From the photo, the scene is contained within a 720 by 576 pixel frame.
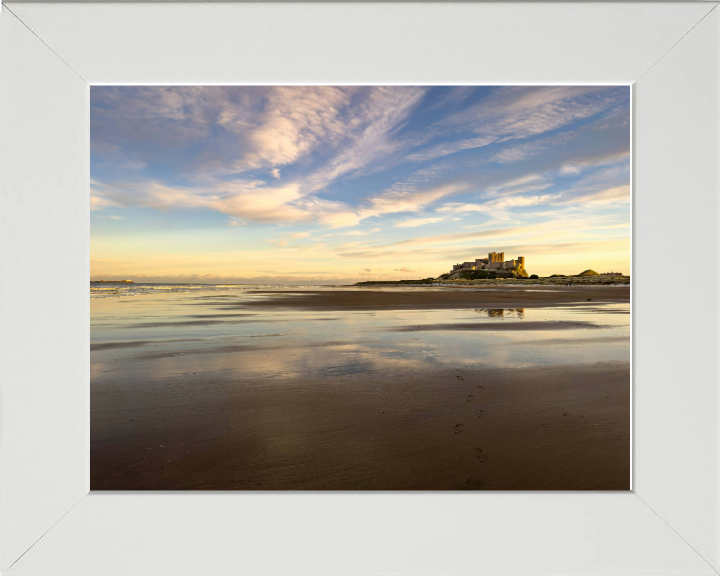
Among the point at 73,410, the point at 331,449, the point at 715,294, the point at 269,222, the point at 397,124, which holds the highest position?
the point at 397,124

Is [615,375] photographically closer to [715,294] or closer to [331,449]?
[715,294]

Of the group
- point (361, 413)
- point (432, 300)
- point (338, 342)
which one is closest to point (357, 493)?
point (361, 413)

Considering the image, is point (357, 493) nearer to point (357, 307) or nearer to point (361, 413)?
point (361, 413)

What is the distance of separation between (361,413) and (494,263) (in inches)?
713

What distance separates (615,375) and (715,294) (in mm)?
2378

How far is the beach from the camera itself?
5.24 feet

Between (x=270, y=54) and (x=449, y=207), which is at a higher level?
(x=449, y=207)

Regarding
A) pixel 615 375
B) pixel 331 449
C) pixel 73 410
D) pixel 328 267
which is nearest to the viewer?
pixel 73 410

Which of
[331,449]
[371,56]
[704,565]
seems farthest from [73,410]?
[704,565]

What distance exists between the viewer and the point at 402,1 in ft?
3.36

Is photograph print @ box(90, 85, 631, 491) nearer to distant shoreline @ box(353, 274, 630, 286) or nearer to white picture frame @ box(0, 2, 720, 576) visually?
white picture frame @ box(0, 2, 720, 576)

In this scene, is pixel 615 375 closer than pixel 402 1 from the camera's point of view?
No

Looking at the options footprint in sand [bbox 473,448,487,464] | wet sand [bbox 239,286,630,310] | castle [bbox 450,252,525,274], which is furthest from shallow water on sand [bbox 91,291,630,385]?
castle [bbox 450,252,525,274]

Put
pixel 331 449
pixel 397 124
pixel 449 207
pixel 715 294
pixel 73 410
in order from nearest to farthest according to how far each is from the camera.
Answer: pixel 715 294, pixel 73 410, pixel 331 449, pixel 397 124, pixel 449 207
